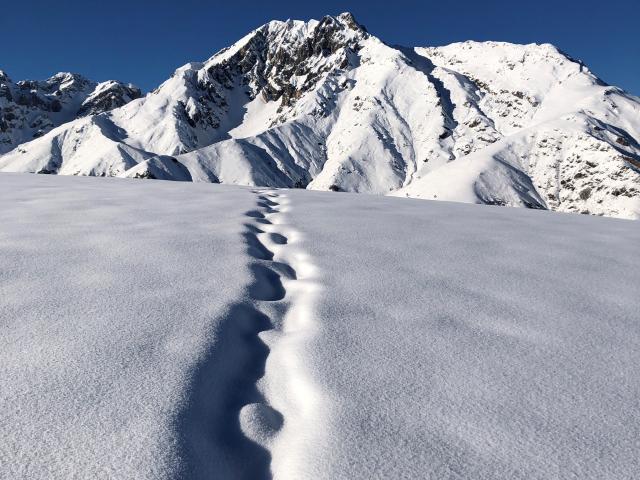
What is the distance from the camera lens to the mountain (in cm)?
10225

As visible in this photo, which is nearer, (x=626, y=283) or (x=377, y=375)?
(x=377, y=375)

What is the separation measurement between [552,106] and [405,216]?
6141 inches

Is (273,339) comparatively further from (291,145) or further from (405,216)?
(291,145)

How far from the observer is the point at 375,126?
142 m

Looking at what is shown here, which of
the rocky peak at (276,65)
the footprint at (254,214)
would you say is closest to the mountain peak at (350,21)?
the rocky peak at (276,65)

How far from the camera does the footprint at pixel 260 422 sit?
1.83 meters

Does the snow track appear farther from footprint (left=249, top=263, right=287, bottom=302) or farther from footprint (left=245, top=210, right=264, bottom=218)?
footprint (left=245, top=210, right=264, bottom=218)

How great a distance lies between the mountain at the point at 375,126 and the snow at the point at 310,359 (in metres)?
87.1

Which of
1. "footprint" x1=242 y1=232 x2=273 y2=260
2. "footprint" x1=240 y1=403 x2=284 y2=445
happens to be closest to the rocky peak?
"footprint" x1=242 y1=232 x2=273 y2=260

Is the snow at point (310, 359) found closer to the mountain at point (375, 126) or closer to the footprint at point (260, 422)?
the footprint at point (260, 422)

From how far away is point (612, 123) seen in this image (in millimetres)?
119812

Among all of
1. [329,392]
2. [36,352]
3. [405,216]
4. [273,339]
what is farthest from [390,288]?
[405,216]

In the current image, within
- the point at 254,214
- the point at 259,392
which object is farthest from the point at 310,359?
the point at 254,214

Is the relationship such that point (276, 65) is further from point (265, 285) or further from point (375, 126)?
point (265, 285)
